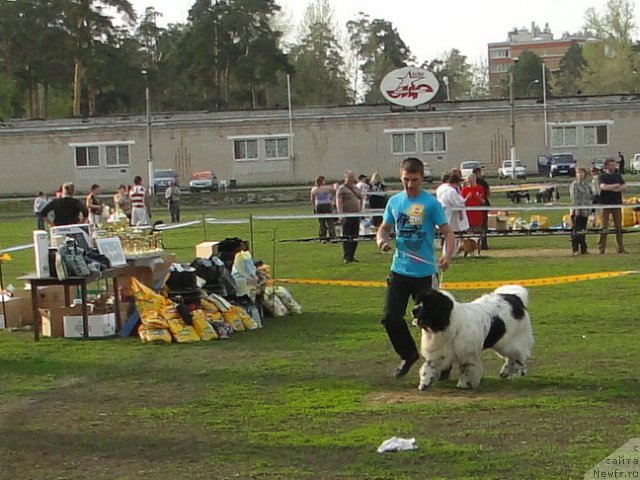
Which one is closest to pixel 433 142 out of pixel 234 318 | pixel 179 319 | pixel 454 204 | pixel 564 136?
pixel 564 136

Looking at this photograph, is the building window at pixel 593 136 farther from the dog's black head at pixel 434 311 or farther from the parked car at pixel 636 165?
the dog's black head at pixel 434 311

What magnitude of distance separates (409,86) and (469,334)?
2501 inches

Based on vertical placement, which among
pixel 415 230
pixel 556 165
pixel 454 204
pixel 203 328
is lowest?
pixel 203 328

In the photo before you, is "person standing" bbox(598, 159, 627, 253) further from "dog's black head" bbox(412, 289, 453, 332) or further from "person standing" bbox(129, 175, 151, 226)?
"person standing" bbox(129, 175, 151, 226)

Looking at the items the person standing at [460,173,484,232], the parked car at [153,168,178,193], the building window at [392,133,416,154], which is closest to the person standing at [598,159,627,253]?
the person standing at [460,173,484,232]

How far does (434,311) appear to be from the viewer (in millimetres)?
8539

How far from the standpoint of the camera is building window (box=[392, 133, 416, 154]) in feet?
239

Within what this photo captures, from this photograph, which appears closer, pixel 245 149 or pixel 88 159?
pixel 245 149

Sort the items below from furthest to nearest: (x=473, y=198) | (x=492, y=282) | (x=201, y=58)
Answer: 1. (x=201, y=58)
2. (x=473, y=198)
3. (x=492, y=282)

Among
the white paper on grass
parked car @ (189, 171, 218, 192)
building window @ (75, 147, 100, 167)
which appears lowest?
the white paper on grass

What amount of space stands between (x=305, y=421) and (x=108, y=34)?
7606 cm

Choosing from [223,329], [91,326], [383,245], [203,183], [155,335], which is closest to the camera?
[383,245]

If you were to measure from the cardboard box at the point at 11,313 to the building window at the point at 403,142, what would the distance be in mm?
60081

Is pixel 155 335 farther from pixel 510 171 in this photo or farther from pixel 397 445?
pixel 510 171
